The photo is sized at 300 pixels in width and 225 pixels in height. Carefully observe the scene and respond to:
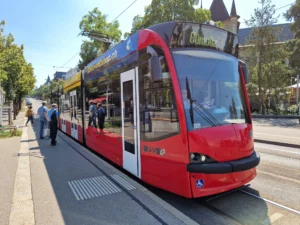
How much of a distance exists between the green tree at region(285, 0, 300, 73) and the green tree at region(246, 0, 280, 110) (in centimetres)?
1057

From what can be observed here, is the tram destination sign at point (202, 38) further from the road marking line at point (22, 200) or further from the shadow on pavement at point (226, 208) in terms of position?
the road marking line at point (22, 200)

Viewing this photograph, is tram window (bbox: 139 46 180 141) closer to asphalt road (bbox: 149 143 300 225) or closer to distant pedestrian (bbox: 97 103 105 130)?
asphalt road (bbox: 149 143 300 225)

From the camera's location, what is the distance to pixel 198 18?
99.5ft

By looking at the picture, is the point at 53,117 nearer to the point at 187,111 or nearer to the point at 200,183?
the point at 187,111

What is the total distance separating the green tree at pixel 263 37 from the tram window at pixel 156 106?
23835 millimetres

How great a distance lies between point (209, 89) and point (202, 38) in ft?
3.05

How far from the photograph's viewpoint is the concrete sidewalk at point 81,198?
3.75 meters

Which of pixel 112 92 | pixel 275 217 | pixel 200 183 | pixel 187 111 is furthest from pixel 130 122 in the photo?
pixel 275 217

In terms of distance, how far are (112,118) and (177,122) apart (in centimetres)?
278

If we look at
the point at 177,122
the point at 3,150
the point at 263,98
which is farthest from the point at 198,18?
the point at 177,122

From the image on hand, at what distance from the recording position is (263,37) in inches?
1037

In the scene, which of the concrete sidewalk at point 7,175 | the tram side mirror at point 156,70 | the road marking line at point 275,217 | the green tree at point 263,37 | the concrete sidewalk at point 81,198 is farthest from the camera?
the green tree at point 263,37

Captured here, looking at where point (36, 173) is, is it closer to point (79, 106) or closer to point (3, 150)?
point (3, 150)

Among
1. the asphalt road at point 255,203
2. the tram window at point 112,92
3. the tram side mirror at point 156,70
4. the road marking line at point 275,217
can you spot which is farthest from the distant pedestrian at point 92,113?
the road marking line at point 275,217
